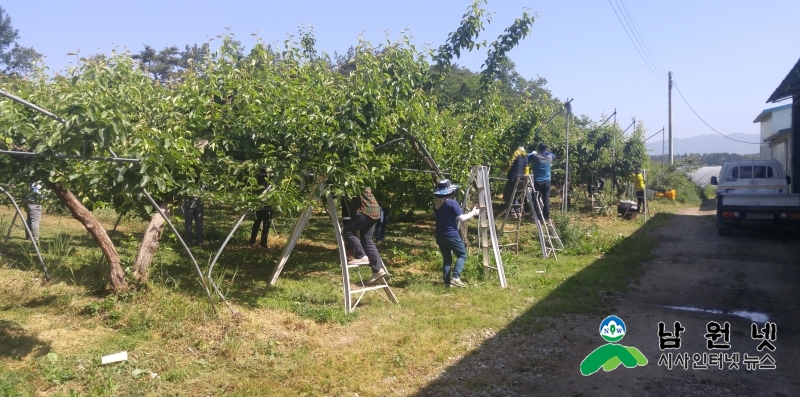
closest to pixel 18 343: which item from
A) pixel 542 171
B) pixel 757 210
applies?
pixel 542 171

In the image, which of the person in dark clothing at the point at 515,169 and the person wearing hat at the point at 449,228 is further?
the person in dark clothing at the point at 515,169

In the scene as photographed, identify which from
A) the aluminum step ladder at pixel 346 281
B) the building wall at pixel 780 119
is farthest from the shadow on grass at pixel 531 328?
the building wall at pixel 780 119

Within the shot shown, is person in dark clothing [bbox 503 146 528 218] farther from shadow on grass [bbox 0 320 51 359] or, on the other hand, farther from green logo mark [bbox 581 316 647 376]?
shadow on grass [bbox 0 320 51 359]

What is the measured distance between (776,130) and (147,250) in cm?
3450

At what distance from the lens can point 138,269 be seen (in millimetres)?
7105

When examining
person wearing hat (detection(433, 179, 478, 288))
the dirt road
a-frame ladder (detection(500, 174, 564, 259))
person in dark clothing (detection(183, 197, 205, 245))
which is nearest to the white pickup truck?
the dirt road

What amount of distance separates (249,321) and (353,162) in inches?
83.4

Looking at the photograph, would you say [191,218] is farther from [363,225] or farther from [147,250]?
[363,225]

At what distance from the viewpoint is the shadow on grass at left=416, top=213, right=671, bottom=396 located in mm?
5086

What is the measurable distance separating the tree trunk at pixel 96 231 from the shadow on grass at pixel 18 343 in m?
1.04

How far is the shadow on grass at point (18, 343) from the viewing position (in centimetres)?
551

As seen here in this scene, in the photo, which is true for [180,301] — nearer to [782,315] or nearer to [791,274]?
[782,315]

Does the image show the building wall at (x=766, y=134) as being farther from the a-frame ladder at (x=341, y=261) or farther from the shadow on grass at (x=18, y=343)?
the shadow on grass at (x=18, y=343)

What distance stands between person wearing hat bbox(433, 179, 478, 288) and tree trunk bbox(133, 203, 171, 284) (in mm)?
3530
